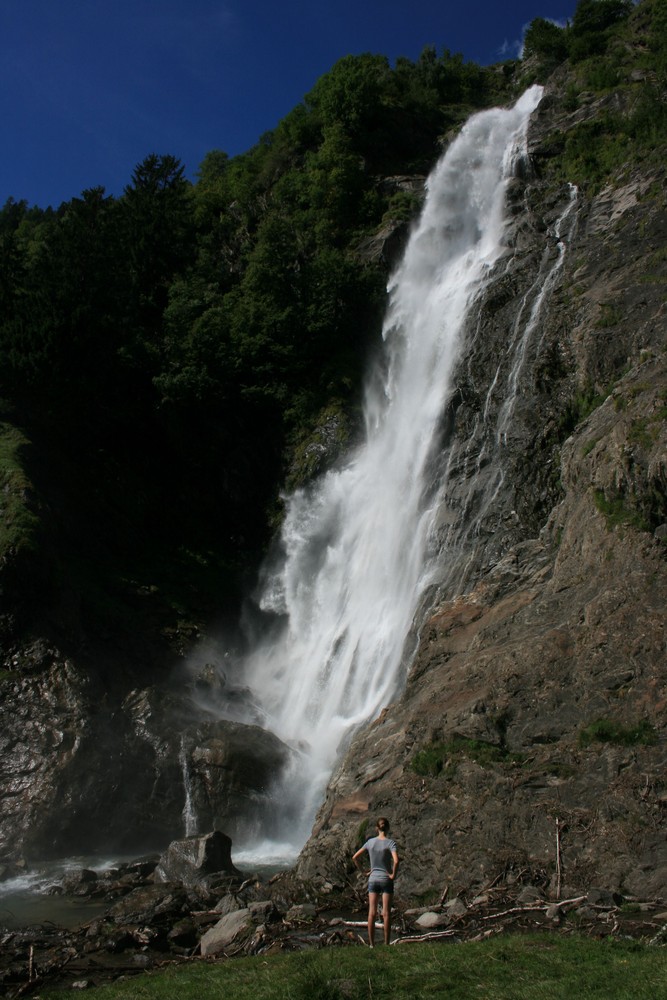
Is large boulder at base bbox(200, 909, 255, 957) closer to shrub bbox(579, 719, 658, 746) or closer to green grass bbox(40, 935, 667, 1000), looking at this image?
green grass bbox(40, 935, 667, 1000)

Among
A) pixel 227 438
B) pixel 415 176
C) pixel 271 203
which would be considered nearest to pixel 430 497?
pixel 227 438

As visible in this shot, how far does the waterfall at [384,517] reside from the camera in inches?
893

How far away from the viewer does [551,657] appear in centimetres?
1413

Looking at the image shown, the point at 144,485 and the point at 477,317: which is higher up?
the point at 477,317

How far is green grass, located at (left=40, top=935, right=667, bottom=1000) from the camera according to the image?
6.88m

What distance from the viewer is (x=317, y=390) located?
35.5 meters

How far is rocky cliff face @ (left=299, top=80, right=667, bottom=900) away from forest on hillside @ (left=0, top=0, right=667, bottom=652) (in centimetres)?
1244

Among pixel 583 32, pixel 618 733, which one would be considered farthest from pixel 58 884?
pixel 583 32

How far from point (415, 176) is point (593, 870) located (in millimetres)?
39193

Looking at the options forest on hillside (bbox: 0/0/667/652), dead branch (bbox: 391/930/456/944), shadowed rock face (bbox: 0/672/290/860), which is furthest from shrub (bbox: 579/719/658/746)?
forest on hillside (bbox: 0/0/667/652)

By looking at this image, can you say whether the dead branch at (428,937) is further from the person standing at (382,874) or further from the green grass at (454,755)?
the green grass at (454,755)

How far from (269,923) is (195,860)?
4.94 m

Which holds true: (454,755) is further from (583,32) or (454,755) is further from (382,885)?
(583,32)

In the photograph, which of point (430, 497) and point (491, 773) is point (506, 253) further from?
point (491, 773)
